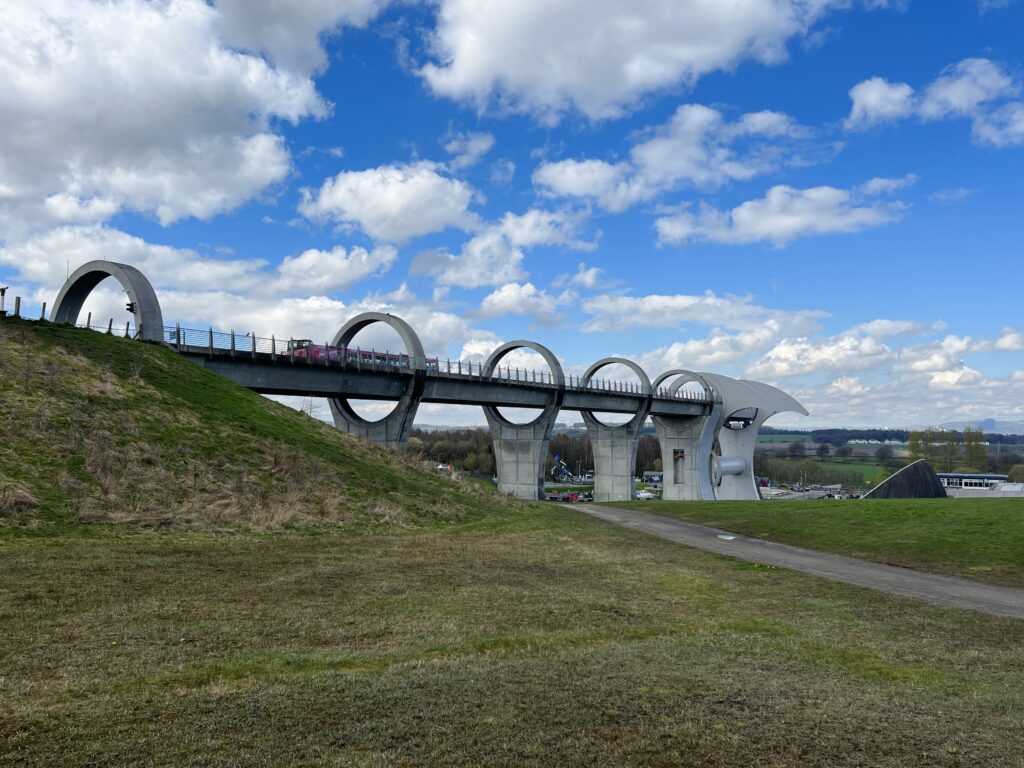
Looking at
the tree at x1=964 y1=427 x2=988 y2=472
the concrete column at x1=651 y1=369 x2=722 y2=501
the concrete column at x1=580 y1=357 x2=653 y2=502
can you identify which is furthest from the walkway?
the tree at x1=964 y1=427 x2=988 y2=472

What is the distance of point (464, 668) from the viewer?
9141 mm

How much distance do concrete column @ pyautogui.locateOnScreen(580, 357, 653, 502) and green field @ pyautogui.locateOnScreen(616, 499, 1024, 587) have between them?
44.1 metres

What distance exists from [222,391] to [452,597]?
83.9ft

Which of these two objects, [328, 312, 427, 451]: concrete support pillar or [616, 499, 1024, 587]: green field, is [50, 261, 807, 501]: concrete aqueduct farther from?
[616, 499, 1024, 587]: green field

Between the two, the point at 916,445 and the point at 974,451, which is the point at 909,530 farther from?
the point at 916,445

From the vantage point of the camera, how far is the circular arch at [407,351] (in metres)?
51.9

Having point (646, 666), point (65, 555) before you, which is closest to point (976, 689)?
point (646, 666)

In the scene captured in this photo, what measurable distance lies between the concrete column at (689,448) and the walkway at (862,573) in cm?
6279

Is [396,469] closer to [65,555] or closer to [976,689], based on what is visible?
[65,555]

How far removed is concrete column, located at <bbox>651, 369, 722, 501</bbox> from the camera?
9300cm

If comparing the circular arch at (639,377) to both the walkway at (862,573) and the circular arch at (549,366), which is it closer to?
the circular arch at (549,366)

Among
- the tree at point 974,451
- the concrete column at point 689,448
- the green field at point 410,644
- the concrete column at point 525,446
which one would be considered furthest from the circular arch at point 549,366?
the tree at point 974,451

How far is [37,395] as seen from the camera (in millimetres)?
25391

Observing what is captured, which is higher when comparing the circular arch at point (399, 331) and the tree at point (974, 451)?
the circular arch at point (399, 331)
